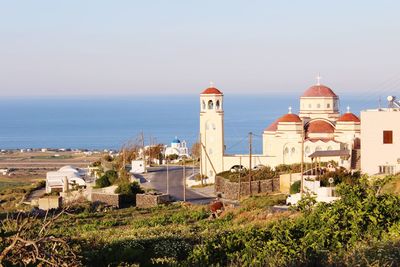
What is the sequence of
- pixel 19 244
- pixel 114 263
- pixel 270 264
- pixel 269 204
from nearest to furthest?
pixel 19 244, pixel 270 264, pixel 114 263, pixel 269 204

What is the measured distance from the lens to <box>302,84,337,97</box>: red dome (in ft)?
156

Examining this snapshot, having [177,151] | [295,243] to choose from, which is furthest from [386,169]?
[177,151]

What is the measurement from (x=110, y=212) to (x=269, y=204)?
5820 mm

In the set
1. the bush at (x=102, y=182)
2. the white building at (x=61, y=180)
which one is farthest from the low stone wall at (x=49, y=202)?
the white building at (x=61, y=180)

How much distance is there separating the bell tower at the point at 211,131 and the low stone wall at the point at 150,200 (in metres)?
11.7

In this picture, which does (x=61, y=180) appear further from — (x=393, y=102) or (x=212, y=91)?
(x=393, y=102)

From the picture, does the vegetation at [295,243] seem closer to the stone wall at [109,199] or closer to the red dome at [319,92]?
the stone wall at [109,199]

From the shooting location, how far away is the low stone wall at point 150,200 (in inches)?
1305

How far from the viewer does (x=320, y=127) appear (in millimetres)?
44688

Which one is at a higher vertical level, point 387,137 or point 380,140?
point 387,137

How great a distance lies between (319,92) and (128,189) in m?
16.1

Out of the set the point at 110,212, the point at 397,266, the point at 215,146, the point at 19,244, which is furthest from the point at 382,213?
the point at 215,146

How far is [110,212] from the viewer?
30.0 m

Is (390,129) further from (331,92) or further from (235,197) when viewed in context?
(331,92)
